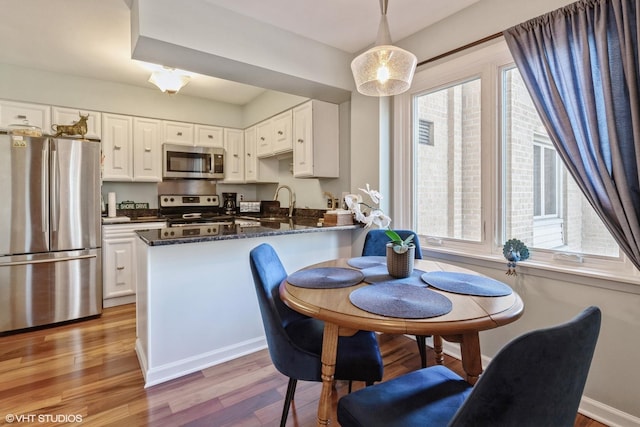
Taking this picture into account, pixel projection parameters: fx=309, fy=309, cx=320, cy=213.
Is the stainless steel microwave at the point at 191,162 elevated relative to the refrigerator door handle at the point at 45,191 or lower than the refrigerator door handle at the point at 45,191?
elevated

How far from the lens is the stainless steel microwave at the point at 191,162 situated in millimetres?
3987

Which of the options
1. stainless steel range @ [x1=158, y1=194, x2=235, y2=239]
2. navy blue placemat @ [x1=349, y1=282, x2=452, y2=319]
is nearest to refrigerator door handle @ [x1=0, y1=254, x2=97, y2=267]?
stainless steel range @ [x1=158, y1=194, x2=235, y2=239]

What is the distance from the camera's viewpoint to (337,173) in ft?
10.8

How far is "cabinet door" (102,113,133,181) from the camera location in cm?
365

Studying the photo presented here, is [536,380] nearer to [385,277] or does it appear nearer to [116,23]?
[385,277]

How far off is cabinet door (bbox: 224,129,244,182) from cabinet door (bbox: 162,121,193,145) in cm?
50

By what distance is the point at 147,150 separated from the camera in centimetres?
392

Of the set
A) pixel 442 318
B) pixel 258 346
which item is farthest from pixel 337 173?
pixel 442 318

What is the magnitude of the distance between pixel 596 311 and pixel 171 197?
4446mm

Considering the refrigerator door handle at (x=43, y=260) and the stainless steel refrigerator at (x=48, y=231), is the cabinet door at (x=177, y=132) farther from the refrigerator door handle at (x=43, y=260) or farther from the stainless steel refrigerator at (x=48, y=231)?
the refrigerator door handle at (x=43, y=260)

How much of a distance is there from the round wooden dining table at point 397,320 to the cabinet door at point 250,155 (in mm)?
3201

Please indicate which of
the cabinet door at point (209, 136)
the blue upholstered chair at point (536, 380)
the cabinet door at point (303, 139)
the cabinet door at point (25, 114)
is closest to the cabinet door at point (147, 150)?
the cabinet door at point (209, 136)

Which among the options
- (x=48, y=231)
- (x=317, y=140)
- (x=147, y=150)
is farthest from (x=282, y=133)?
(x=48, y=231)

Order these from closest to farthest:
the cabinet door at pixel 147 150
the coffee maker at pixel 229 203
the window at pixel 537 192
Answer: the window at pixel 537 192 → the cabinet door at pixel 147 150 → the coffee maker at pixel 229 203
